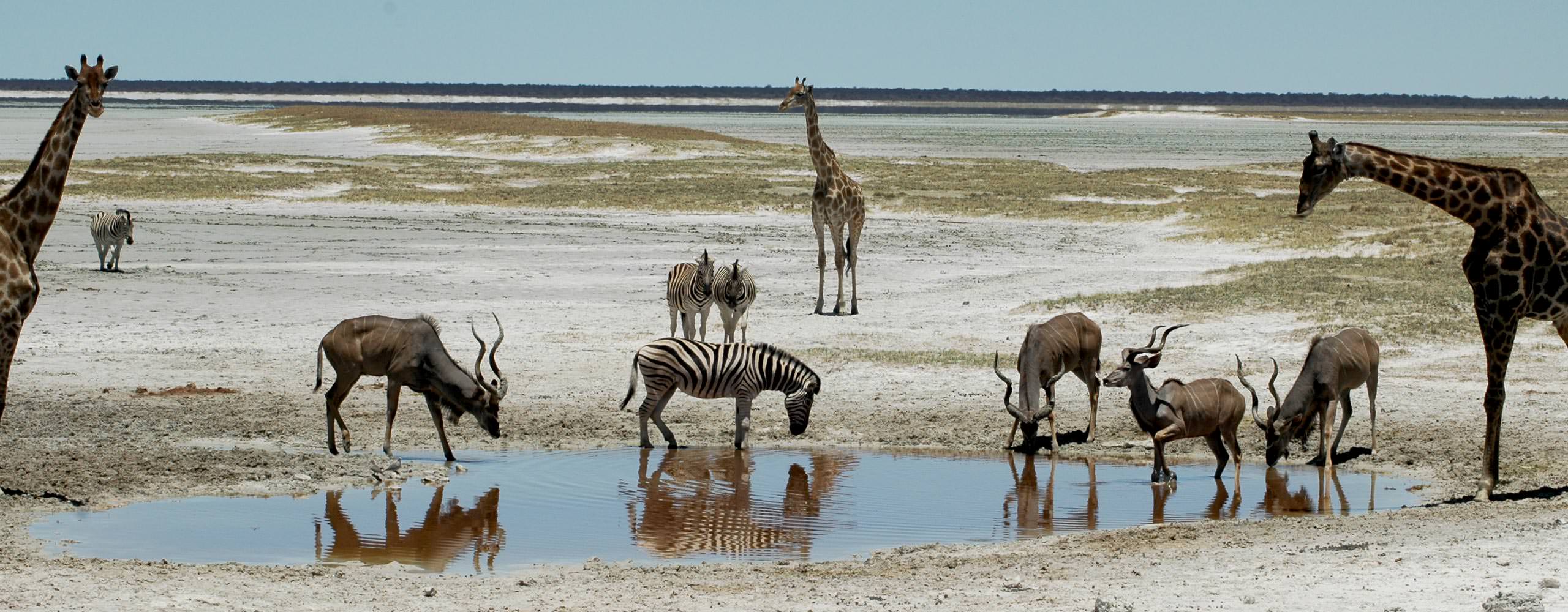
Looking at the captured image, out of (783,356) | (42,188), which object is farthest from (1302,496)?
(42,188)

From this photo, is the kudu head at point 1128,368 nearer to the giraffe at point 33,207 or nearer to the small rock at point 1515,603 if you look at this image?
the small rock at point 1515,603

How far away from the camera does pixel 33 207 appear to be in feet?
36.3

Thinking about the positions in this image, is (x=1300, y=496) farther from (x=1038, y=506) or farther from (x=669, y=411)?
(x=669, y=411)

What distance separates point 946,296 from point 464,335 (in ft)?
21.8

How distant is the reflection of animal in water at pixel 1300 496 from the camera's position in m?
11.8

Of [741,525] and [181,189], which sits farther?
[181,189]

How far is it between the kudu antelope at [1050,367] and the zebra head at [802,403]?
1470 millimetres

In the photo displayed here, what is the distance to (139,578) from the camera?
8531 mm

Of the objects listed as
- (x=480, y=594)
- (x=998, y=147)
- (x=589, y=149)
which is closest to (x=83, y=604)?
(x=480, y=594)

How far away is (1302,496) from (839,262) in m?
10.7

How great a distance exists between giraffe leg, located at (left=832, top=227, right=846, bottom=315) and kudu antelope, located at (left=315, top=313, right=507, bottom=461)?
8.84m

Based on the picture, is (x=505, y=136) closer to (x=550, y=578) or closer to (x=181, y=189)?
(x=181, y=189)

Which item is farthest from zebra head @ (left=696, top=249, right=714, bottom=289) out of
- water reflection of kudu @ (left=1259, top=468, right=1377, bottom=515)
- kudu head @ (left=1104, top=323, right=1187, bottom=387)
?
water reflection of kudu @ (left=1259, top=468, right=1377, bottom=515)

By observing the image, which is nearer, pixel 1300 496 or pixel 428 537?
pixel 428 537
